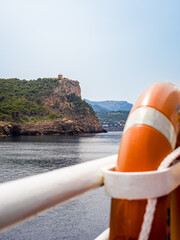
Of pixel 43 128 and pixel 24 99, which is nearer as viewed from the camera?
pixel 43 128

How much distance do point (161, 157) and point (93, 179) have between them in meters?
0.30

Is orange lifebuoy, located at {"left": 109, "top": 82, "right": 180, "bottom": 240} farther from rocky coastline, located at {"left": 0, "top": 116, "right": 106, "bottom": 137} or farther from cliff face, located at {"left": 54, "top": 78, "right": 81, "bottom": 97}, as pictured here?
cliff face, located at {"left": 54, "top": 78, "right": 81, "bottom": 97}

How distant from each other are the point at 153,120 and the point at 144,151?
0.44ft

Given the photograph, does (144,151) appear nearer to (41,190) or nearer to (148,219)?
(148,219)

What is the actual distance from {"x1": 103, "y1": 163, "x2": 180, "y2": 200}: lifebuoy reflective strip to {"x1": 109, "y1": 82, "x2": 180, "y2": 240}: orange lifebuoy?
0.15 feet

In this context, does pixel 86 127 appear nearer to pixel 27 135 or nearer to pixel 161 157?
pixel 27 135

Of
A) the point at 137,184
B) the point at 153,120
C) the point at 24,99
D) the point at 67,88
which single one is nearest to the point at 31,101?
the point at 24,99

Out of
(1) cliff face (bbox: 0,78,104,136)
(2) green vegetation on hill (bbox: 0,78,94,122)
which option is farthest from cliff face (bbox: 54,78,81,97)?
(2) green vegetation on hill (bbox: 0,78,94,122)

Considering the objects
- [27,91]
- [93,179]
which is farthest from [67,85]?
[93,179]

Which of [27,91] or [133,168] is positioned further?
[27,91]

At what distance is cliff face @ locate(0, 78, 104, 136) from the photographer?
340 ft

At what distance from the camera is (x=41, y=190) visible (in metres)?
0.95

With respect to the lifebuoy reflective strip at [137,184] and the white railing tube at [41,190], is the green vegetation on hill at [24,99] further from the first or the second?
the lifebuoy reflective strip at [137,184]

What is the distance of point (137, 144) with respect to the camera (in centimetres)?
113
